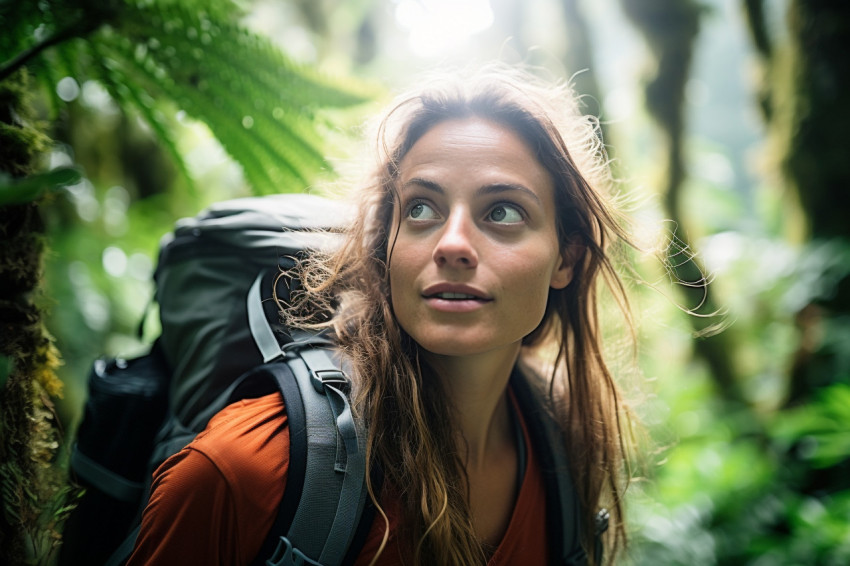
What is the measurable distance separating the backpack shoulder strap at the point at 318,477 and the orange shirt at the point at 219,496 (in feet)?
0.11

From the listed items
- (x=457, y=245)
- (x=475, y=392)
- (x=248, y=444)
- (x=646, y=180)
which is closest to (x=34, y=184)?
(x=248, y=444)

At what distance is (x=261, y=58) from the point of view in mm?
1293

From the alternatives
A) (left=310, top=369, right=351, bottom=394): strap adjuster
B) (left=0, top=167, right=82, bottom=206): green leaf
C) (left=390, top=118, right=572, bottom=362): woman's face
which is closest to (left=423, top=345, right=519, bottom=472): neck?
(left=390, top=118, right=572, bottom=362): woman's face

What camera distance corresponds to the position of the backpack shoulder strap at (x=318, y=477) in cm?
97

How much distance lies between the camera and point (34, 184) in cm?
50

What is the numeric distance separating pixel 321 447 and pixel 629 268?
3.09 ft

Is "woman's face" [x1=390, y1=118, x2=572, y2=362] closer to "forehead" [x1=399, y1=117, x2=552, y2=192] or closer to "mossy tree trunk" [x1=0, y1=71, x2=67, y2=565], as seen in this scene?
"forehead" [x1=399, y1=117, x2=552, y2=192]

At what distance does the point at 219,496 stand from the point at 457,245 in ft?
2.03

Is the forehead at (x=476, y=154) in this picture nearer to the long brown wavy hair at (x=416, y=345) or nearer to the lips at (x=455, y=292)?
the long brown wavy hair at (x=416, y=345)

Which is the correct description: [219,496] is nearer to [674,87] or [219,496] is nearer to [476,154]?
[476,154]

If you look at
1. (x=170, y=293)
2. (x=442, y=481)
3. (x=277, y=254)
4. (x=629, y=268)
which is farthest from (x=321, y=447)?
(x=629, y=268)

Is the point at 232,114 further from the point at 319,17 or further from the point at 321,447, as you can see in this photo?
the point at 319,17

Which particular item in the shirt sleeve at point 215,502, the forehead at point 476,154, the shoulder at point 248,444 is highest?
the forehead at point 476,154

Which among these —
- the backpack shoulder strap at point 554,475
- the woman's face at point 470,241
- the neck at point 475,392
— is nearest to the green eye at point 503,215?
the woman's face at point 470,241
